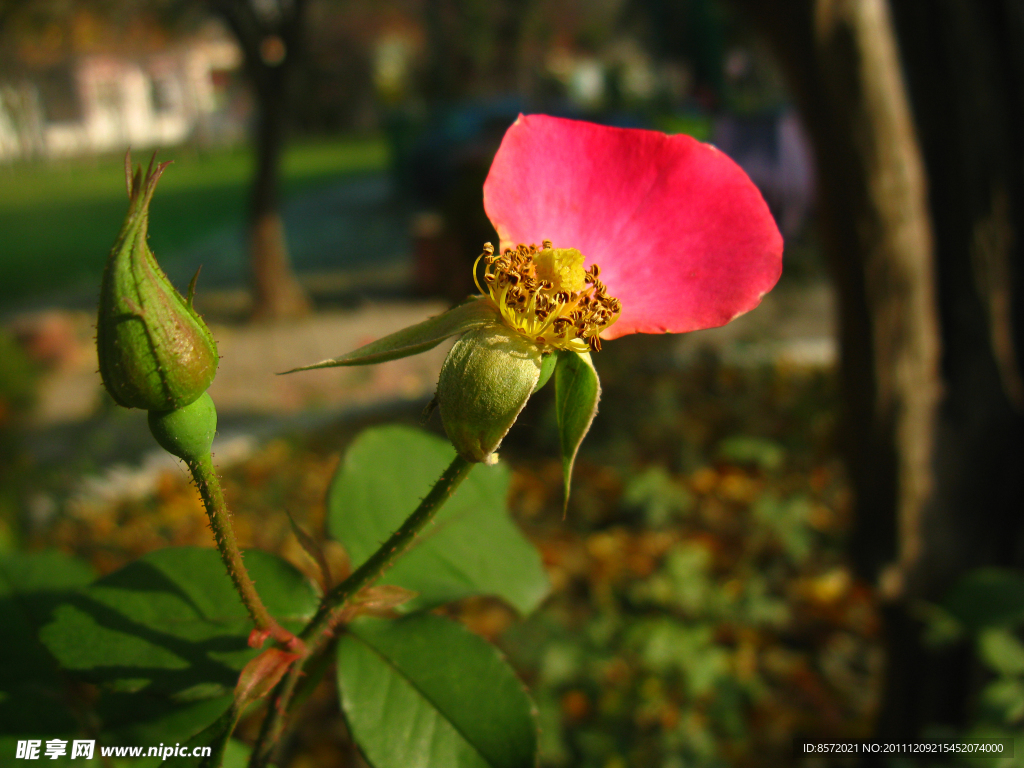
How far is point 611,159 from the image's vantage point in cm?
40

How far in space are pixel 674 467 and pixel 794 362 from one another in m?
0.98

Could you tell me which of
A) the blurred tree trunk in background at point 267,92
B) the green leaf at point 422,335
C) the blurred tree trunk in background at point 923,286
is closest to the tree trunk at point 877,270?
the blurred tree trunk in background at point 923,286

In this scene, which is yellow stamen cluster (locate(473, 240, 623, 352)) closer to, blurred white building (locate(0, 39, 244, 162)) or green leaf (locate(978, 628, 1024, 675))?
green leaf (locate(978, 628, 1024, 675))

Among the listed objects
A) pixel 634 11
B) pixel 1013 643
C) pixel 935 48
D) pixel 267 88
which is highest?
pixel 634 11

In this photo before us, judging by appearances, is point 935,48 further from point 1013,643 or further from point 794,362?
point 794,362

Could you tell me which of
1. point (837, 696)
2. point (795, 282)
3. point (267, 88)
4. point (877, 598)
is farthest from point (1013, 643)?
point (267, 88)

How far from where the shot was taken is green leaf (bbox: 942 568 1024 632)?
1180 mm

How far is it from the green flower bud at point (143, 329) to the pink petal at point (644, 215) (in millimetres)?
157

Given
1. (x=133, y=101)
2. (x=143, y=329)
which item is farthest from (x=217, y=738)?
(x=133, y=101)

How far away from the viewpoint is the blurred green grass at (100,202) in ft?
25.6

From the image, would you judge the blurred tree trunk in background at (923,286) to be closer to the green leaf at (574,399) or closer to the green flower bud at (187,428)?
the green leaf at (574,399)

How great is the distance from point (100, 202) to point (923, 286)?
42.5ft

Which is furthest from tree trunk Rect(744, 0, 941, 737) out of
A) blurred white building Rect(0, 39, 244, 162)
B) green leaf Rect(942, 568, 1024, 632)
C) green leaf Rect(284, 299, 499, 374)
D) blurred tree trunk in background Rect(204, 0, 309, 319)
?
blurred white building Rect(0, 39, 244, 162)

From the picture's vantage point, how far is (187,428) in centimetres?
35
